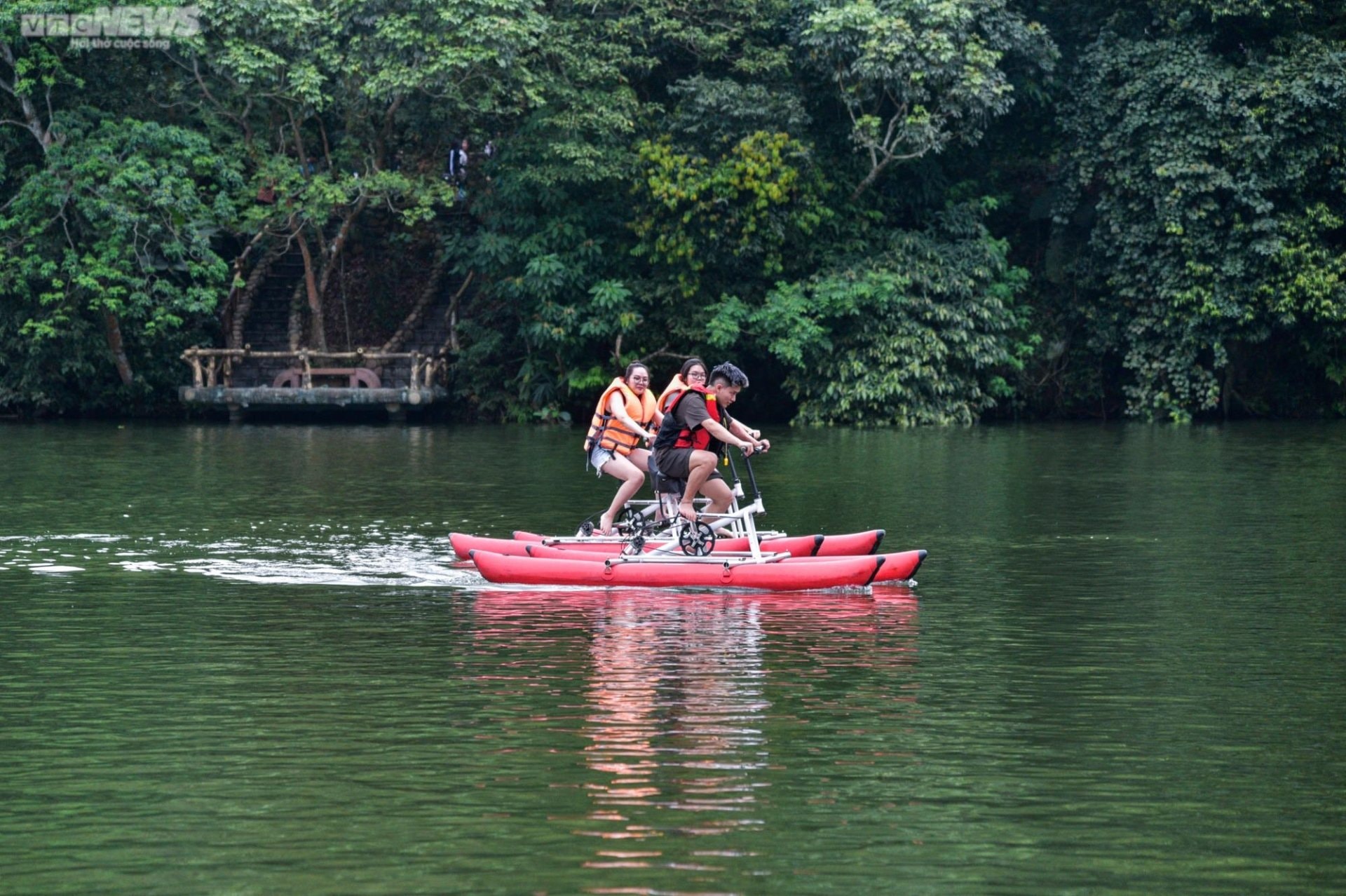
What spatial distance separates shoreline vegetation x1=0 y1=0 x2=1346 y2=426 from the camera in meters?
34.3

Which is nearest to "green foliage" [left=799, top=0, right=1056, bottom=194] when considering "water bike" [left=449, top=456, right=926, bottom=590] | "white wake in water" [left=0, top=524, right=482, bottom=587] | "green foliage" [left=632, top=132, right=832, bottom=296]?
"green foliage" [left=632, top=132, right=832, bottom=296]

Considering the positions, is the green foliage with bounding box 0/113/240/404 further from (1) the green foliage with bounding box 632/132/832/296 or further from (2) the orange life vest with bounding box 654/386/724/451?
(2) the orange life vest with bounding box 654/386/724/451

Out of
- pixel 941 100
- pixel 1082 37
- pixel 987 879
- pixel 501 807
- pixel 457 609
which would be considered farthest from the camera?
pixel 1082 37

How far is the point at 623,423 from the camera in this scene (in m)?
16.7

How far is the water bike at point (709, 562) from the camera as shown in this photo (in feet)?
45.3

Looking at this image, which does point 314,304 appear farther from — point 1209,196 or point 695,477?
point 695,477

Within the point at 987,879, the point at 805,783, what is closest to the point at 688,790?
the point at 805,783

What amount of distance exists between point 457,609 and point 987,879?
22.9 feet

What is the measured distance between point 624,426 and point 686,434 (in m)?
1.76

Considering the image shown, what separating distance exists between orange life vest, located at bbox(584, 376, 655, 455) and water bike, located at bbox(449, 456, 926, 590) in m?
1.72

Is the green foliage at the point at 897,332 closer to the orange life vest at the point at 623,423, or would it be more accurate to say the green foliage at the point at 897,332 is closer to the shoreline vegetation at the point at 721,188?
the shoreline vegetation at the point at 721,188

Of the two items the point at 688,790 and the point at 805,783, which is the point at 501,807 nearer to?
the point at 688,790

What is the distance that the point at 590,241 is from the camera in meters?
35.9

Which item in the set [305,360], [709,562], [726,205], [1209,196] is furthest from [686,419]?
[305,360]
